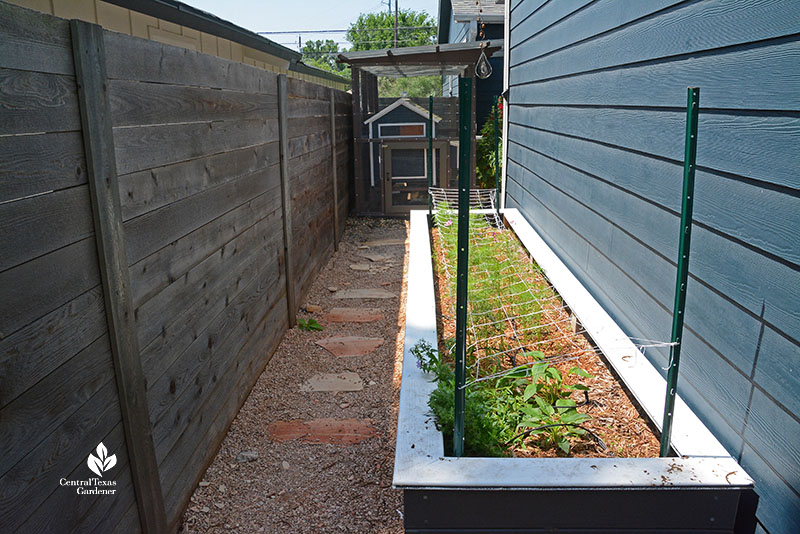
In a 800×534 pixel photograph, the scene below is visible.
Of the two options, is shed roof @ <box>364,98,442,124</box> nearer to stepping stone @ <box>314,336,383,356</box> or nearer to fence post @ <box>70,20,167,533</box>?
stepping stone @ <box>314,336,383,356</box>

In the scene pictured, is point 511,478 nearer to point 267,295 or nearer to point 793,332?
point 793,332

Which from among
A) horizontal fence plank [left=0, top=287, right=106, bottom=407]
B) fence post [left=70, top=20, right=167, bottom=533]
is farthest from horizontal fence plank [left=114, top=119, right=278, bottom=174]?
horizontal fence plank [left=0, top=287, right=106, bottom=407]

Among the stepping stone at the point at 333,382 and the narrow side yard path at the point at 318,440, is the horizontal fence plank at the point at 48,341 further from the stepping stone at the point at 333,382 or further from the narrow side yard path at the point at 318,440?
the stepping stone at the point at 333,382

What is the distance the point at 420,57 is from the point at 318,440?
7310mm

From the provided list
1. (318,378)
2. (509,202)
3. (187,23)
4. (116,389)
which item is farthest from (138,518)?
(509,202)

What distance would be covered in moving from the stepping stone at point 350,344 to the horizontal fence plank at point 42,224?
2816mm

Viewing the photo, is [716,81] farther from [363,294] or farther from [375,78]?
[375,78]

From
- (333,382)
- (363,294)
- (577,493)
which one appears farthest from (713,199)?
(363,294)

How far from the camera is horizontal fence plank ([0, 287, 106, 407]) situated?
1451 millimetres

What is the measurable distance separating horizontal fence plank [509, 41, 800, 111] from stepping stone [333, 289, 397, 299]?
267 cm

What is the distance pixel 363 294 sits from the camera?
5.98 metres

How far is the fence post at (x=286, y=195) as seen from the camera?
14.8 feet

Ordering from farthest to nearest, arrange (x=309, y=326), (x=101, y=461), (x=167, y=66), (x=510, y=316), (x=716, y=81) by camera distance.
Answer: (x=309, y=326) < (x=510, y=316) < (x=167, y=66) < (x=716, y=81) < (x=101, y=461)

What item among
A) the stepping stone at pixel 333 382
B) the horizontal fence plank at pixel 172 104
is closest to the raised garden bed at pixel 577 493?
the horizontal fence plank at pixel 172 104
